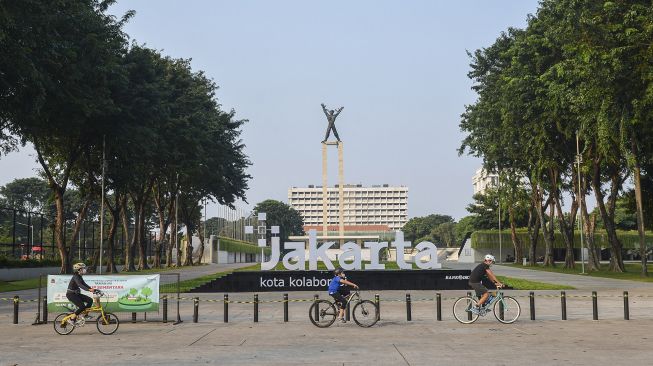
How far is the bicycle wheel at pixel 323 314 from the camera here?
1842 centimetres

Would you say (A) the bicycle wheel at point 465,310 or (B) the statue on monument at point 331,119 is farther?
(B) the statue on monument at point 331,119

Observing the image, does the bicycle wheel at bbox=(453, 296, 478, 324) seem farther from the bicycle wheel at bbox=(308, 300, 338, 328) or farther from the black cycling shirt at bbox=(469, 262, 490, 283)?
the bicycle wheel at bbox=(308, 300, 338, 328)

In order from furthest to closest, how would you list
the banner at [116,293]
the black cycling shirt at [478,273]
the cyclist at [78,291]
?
the banner at [116,293] < the black cycling shirt at [478,273] < the cyclist at [78,291]

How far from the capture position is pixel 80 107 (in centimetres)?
3528

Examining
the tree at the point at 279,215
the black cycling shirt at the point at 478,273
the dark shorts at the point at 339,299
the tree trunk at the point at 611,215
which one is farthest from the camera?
the tree at the point at 279,215

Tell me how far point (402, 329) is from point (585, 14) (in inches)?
1069

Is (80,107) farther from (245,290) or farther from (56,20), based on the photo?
(245,290)

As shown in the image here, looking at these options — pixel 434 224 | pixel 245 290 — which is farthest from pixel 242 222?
pixel 245 290

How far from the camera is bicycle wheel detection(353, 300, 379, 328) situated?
1841 centimetres

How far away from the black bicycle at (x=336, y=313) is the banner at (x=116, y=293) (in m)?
4.80

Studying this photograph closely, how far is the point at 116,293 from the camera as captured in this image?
1959 cm

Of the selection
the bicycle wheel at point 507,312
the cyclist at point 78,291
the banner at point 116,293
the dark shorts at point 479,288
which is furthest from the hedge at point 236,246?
the dark shorts at point 479,288

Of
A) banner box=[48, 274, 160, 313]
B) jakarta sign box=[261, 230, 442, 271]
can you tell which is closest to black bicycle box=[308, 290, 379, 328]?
banner box=[48, 274, 160, 313]

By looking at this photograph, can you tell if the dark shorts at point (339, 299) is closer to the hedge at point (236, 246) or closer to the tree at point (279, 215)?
the hedge at point (236, 246)
